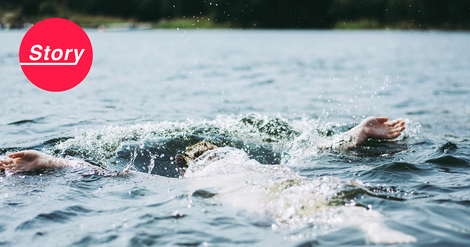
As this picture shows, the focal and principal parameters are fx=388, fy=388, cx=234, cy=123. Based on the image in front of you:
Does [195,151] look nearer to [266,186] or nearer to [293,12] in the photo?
[266,186]

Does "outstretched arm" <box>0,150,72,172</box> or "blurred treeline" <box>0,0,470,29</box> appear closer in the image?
"outstretched arm" <box>0,150,72,172</box>

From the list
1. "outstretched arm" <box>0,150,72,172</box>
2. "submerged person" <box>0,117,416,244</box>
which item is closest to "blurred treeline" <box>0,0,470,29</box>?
"submerged person" <box>0,117,416,244</box>

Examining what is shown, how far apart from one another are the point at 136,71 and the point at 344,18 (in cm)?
5420

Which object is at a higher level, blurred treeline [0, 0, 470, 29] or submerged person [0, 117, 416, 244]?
blurred treeline [0, 0, 470, 29]

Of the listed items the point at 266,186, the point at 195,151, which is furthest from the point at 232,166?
the point at 266,186

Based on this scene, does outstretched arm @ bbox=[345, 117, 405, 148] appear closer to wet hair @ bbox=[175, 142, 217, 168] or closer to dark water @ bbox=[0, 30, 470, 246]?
dark water @ bbox=[0, 30, 470, 246]

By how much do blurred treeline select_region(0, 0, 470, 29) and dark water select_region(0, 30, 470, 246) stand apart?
168ft

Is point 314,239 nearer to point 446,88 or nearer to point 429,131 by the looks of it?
point 429,131

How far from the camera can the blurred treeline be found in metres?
57.4

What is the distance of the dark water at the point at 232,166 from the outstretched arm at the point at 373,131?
0.16 meters

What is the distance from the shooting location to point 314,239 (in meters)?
3.10

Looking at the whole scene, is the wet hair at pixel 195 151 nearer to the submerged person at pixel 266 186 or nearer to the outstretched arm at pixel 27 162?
the submerged person at pixel 266 186

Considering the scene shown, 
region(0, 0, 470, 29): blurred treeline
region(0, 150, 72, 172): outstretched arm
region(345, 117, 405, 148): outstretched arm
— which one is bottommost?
region(0, 150, 72, 172): outstretched arm

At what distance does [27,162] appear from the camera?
15.9 ft
